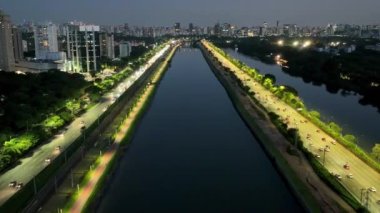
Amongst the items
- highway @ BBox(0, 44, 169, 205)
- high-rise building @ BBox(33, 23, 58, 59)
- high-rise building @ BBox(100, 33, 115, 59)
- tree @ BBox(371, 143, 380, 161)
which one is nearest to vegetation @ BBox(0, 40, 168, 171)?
highway @ BBox(0, 44, 169, 205)

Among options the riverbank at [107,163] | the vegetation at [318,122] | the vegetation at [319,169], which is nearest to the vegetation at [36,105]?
the riverbank at [107,163]

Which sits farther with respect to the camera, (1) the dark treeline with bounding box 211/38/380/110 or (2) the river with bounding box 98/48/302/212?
(1) the dark treeline with bounding box 211/38/380/110

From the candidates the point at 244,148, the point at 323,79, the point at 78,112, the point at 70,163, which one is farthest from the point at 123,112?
the point at 323,79

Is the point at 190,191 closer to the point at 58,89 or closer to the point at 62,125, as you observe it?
the point at 62,125

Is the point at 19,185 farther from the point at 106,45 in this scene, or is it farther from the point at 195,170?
the point at 106,45

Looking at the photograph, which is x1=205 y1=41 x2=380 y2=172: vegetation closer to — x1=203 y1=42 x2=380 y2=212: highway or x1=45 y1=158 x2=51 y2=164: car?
x1=203 y1=42 x2=380 y2=212: highway

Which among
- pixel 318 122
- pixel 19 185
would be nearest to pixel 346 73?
pixel 318 122

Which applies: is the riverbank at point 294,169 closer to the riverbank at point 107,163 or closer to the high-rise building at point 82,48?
the riverbank at point 107,163
